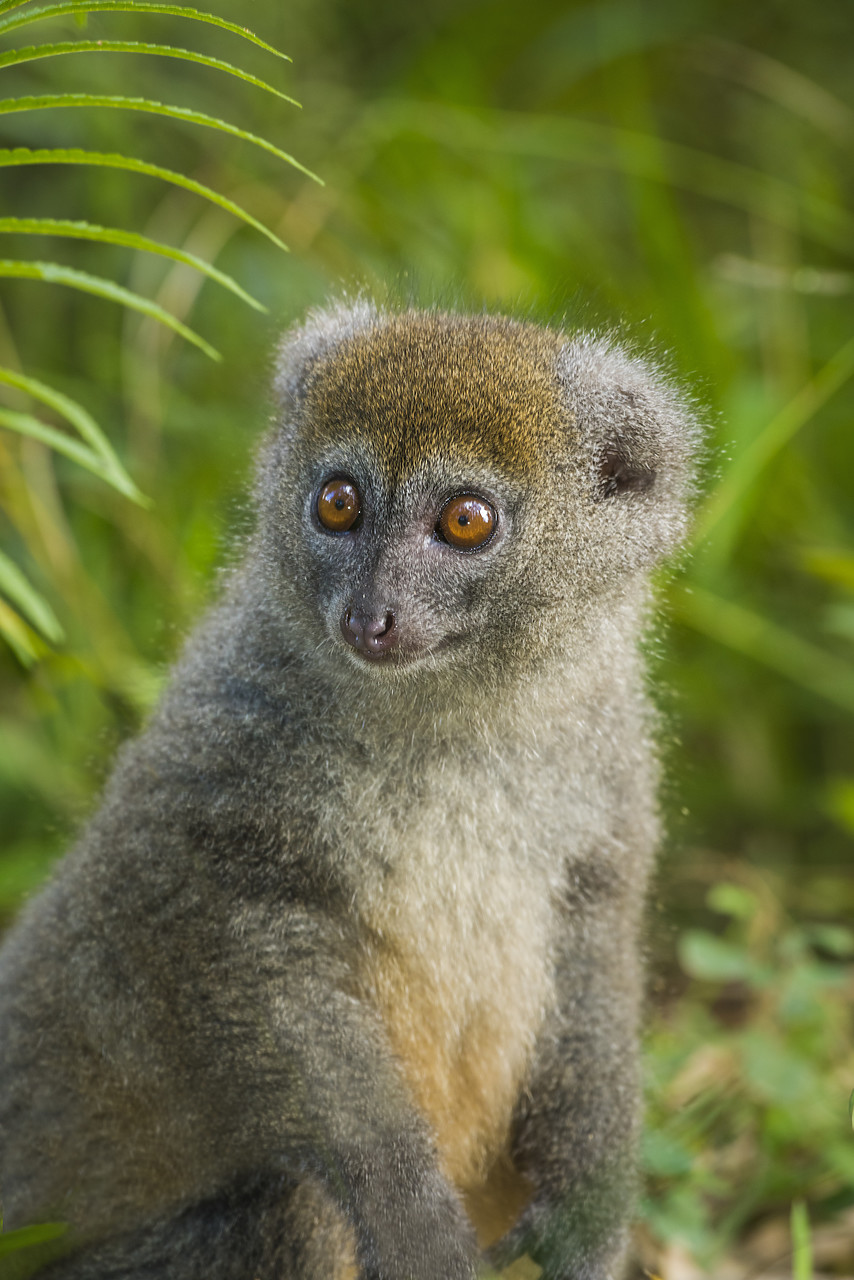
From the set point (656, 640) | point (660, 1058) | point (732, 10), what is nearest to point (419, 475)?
point (656, 640)

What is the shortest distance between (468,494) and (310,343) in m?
0.85

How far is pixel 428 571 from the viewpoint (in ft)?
10.5

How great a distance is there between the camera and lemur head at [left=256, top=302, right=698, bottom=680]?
321 centimetres

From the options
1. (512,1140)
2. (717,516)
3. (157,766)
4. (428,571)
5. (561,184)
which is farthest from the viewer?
(561,184)

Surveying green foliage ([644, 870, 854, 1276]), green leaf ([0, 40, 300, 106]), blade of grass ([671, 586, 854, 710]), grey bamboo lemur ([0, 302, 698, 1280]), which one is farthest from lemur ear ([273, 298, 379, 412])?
blade of grass ([671, 586, 854, 710])

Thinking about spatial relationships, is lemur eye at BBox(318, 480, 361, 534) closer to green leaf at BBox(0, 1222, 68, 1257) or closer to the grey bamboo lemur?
the grey bamboo lemur

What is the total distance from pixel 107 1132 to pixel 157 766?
89 cm

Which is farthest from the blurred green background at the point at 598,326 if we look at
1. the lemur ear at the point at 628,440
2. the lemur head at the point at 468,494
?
the lemur head at the point at 468,494

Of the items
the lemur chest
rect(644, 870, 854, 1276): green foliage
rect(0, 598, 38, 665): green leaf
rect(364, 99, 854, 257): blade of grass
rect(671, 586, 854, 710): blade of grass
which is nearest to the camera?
the lemur chest

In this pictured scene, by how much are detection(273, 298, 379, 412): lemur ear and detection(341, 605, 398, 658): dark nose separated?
0.81m

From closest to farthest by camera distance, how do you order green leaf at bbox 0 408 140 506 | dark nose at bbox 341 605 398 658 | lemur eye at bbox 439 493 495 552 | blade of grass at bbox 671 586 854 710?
dark nose at bbox 341 605 398 658 → lemur eye at bbox 439 493 495 552 → green leaf at bbox 0 408 140 506 → blade of grass at bbox 671 586 854 710

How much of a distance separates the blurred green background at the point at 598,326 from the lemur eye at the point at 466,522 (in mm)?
773

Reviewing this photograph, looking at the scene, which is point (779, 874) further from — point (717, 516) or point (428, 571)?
point (428, 571)

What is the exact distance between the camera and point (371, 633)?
120 inches
